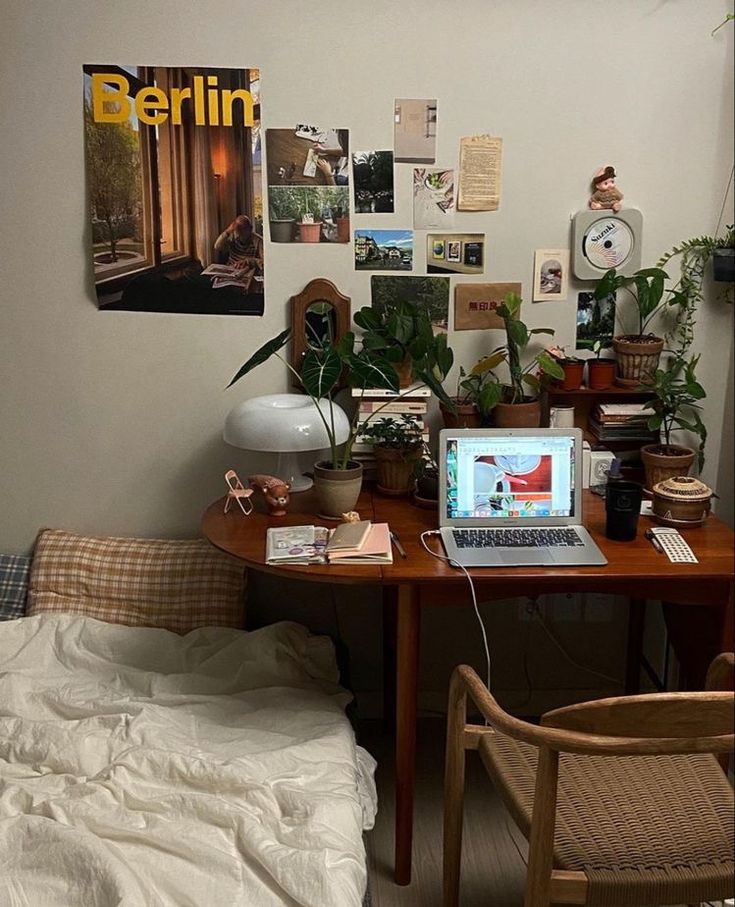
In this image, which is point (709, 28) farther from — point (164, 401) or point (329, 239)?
point (164, 401)

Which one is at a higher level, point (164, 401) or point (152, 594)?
point (164, 401)

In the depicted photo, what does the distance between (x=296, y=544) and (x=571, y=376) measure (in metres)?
0.89

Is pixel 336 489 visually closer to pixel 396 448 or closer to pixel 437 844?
pixel 396 448

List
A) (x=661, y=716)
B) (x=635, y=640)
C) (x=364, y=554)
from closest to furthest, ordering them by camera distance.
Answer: (x=661, y=716)
(x=364, y=554)
(x=635, y=640)

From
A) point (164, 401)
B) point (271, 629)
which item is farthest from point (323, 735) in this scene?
point (164, 401)

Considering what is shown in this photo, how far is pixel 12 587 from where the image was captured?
8.46 feet

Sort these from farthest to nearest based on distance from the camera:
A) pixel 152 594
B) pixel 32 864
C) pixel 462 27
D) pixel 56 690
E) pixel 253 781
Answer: pixel 152 594
pixel 462 27
pixel 56 690
pixel 253 781
pixel 32 864

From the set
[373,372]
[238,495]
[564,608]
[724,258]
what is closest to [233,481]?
[238,495]

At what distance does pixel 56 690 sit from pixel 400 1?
186cm

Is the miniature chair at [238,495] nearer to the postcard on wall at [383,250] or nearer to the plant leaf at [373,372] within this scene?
the plant leaf at [373,372]

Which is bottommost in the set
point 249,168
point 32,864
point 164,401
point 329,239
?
point 32,864

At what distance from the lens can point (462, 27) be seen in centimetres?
236

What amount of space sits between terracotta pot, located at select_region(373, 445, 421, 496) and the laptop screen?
19 cm

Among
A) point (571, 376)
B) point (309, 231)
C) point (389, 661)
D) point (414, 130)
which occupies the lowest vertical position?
point (389, 661)
